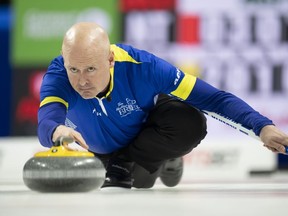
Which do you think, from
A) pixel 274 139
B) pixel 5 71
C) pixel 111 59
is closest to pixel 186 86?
pixel 111 59

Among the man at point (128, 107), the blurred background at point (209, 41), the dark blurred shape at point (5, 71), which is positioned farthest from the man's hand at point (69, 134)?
the dark blurred shape at point (5, 71)

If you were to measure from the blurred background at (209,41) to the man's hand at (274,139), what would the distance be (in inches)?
190

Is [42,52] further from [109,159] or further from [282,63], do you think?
[109,159]

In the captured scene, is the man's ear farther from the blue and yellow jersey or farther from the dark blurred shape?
the dark blurred shape

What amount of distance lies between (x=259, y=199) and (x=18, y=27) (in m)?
6.31

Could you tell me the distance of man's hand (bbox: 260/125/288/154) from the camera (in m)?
3.39

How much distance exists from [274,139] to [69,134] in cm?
99

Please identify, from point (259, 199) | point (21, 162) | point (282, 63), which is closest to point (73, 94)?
point (259, 199)

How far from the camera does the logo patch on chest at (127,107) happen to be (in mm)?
3898

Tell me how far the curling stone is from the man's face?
0.43 m

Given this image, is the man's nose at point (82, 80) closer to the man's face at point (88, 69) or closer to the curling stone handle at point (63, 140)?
the man's face at point (88, 69)

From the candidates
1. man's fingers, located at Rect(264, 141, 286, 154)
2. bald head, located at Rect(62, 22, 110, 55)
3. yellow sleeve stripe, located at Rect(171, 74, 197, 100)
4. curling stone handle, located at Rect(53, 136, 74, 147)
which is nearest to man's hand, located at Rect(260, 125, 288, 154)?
man's fingers, located at Rect(264, 141, 286, 154)

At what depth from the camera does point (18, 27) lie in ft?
28.9

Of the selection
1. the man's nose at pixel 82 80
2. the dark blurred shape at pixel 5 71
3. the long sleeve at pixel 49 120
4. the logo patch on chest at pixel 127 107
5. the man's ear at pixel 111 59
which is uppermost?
the man's ear at pixel 111 59
